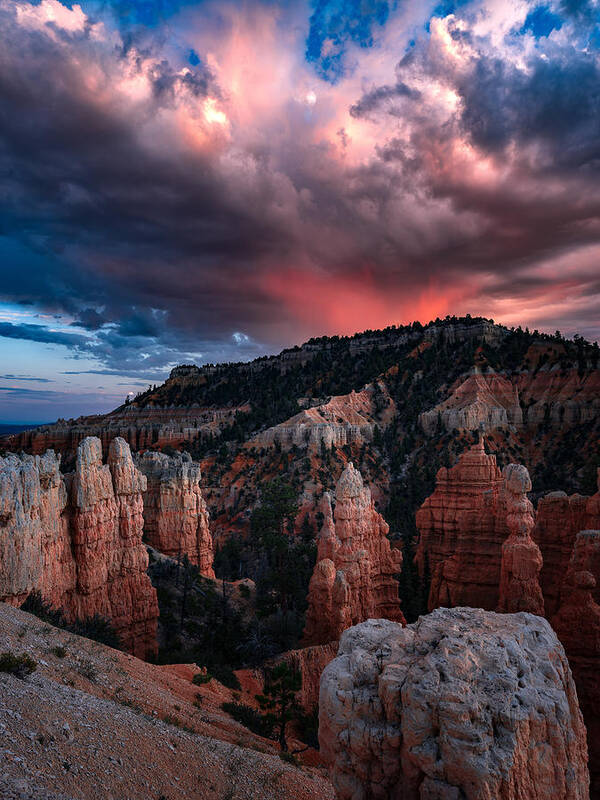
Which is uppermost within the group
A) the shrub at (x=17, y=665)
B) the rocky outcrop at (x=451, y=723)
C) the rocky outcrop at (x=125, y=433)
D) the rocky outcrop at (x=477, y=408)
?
the rocky outcrop at (x=477, y=408)

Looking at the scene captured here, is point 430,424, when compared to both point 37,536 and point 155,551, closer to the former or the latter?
point 155,551

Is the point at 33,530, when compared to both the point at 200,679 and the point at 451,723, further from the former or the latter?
the point at 451,723

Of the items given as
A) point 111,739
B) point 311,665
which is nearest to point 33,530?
point 111,739

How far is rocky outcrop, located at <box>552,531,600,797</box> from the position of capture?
53.4 ft

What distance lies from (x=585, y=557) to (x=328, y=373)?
100237mm

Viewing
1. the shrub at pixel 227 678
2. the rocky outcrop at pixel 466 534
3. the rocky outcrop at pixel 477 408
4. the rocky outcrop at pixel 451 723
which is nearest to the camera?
the rocky outcrop at pixel 451 723

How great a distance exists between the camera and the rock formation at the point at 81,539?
1544cm

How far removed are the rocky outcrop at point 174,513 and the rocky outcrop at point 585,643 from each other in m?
24.0

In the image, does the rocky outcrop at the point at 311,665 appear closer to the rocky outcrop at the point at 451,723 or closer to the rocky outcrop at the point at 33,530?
the rocky outcrop at the point at 33,530

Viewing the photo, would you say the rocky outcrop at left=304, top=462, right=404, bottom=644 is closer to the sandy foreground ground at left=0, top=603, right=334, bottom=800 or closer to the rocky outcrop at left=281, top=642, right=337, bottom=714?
the rocky outcrop at left=281, top=642, right=337, bottom=714

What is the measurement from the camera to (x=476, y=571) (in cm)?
2852

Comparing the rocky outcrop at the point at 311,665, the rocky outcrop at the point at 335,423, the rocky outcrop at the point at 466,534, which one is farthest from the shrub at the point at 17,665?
the rocky outcrop at the point at 335,423

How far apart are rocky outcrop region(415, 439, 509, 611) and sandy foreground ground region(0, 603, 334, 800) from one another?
1825cm

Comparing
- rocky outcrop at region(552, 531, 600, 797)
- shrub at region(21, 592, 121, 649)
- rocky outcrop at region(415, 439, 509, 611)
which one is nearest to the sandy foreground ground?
shrub at region(21, 592, 121, 649)
